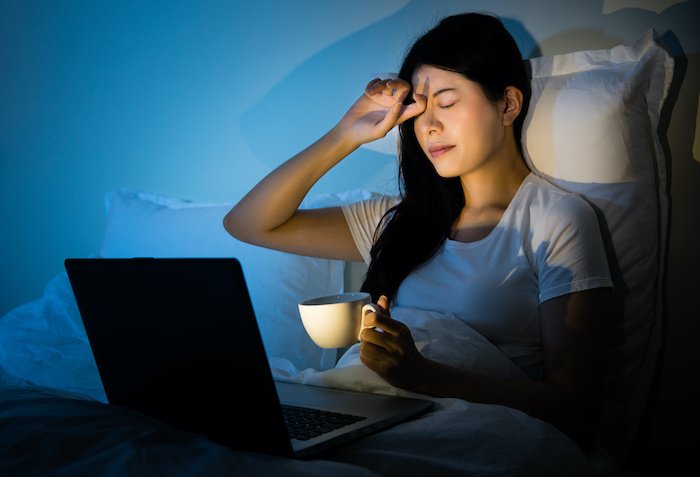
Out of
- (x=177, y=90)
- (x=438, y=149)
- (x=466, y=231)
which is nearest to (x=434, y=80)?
(x=438, y=149)

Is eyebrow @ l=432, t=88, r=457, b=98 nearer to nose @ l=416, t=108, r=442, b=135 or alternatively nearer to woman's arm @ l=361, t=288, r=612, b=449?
nose @ l=416, t=108, r=442, b=135

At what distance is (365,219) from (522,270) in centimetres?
50

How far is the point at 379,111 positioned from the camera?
1656mm

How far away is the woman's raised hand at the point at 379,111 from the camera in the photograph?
153 centimetres

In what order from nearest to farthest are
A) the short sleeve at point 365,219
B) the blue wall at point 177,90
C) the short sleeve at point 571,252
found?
the short sleeve at point 571,252 → the short sleeve at point 365,219 → the blue wall at point 177,90

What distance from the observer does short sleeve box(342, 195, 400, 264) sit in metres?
1.72

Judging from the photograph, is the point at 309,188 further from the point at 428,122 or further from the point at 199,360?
the point at 199,360

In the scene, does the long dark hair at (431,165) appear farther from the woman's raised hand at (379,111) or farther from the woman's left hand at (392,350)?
the woman's left hand at (392,350)

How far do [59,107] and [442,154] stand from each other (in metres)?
1.96

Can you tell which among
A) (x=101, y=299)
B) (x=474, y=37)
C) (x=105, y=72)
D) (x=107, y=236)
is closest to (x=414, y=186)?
(x=474, y=37)

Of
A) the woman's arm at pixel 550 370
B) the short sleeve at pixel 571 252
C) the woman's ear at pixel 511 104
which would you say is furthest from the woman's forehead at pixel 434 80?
the woman's arm at pixel 550 370

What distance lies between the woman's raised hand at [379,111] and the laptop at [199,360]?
2.23ft

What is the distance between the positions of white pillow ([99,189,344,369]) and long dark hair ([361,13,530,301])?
0.79 ft

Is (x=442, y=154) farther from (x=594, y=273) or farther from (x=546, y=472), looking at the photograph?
(x=546, y=472)
